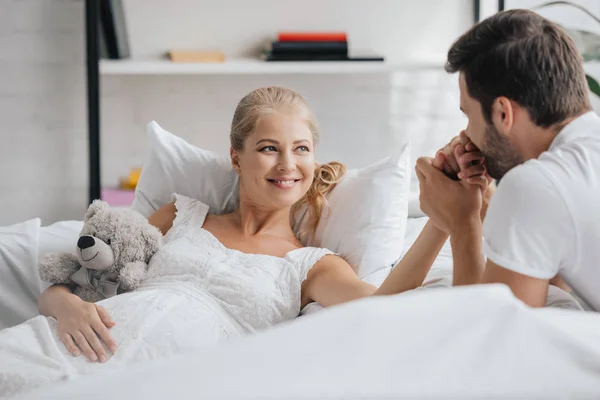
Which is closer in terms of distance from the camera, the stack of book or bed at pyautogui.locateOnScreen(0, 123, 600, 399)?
bed at pyautogui.locateOnScreen(0, 123, 600, 399)

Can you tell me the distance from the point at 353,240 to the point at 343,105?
62.0 inches

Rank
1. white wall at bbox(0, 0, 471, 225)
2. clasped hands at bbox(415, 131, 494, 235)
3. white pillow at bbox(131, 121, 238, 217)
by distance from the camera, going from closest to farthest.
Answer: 1. clasped hands at bbox(415, 131, 494, 235)
2. white pillow at bbox(131, 121, 238, 217)
3. white wall at bbox(0, 0, 471, 225)

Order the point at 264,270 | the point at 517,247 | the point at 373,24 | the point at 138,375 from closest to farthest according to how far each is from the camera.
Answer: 1. the point at 138,375
2. the point at 517,247
3. the point at 264,270
4. the point at 373,24

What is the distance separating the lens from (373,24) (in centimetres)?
324

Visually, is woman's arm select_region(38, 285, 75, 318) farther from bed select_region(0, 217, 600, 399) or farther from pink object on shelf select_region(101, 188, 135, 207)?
pink object on shelf select_region(101, 188, 135, 207)

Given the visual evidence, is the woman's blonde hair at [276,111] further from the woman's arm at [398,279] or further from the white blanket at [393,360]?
the white blanket at [393,360]

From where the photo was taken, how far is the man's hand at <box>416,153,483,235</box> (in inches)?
57.4

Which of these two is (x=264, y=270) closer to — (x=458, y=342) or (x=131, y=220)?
(x=131, y=220)

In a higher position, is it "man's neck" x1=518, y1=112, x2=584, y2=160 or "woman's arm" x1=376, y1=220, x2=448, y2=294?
"man's neck" x1=518, y1=112, x2=584, y2=160

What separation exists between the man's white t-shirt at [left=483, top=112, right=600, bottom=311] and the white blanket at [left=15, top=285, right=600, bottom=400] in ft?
1.00

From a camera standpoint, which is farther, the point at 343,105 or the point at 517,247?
the point at 343,105

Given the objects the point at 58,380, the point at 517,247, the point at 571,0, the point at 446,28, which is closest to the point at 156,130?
the point at 58,380

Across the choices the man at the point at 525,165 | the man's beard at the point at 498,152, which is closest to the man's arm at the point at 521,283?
the man at the point at 525,165

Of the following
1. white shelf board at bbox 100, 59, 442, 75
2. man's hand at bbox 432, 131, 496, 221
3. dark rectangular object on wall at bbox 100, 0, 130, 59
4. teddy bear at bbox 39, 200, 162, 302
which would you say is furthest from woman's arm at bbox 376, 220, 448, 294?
dark rectangular object on wall at bbox 100, 0, 130, 59
